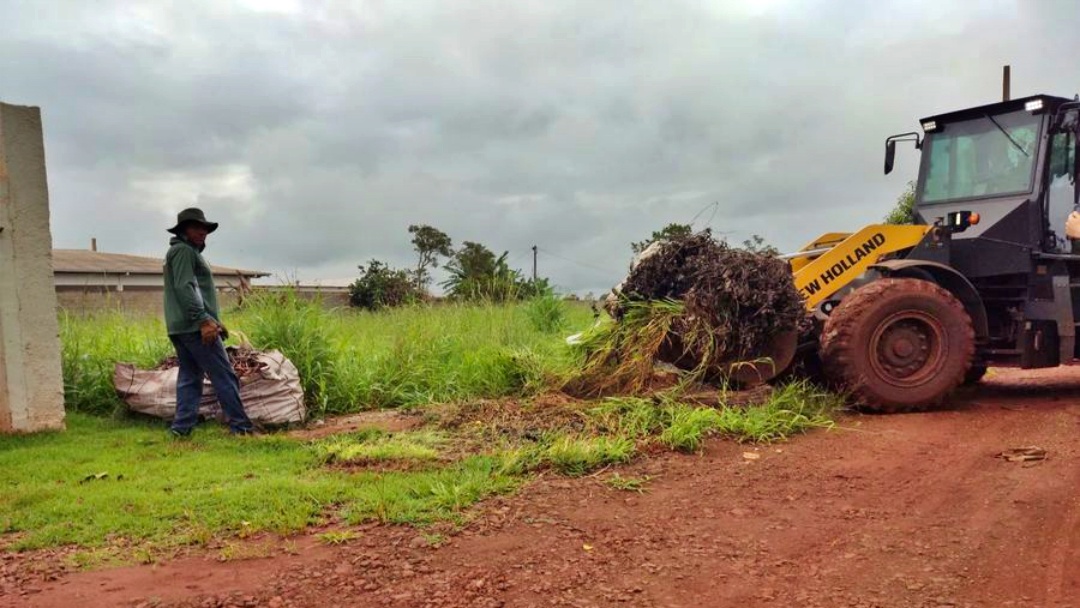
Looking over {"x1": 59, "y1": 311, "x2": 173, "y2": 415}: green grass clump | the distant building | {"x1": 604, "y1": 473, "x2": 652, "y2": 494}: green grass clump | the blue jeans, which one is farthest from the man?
the distant building

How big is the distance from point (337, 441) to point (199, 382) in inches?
56.0

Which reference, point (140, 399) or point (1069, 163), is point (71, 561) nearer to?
point (140, 399)

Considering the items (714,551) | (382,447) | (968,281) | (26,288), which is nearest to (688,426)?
(714,551)

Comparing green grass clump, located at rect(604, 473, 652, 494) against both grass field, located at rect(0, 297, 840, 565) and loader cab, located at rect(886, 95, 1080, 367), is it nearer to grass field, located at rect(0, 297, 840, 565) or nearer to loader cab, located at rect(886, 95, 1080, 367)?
grass field, located at rect(0, 297, 840, 565)

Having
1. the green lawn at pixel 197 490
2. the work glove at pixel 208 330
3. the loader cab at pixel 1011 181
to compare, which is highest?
the loader cab at pixel 1011 181

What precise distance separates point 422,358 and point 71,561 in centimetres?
557

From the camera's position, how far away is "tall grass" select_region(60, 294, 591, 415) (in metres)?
8.00

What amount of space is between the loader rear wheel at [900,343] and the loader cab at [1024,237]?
73 centimetres

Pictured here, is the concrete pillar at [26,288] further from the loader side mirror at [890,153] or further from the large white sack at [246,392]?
the loader side mirror at [890,153]

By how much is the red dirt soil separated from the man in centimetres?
277

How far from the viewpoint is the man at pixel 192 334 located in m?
6.57

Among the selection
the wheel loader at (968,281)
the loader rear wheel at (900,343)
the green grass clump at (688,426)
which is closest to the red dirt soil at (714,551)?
the green grass clump at (688,426)

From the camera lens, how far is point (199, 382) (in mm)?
6844

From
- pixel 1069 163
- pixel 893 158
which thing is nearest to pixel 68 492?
pixel 893 158
